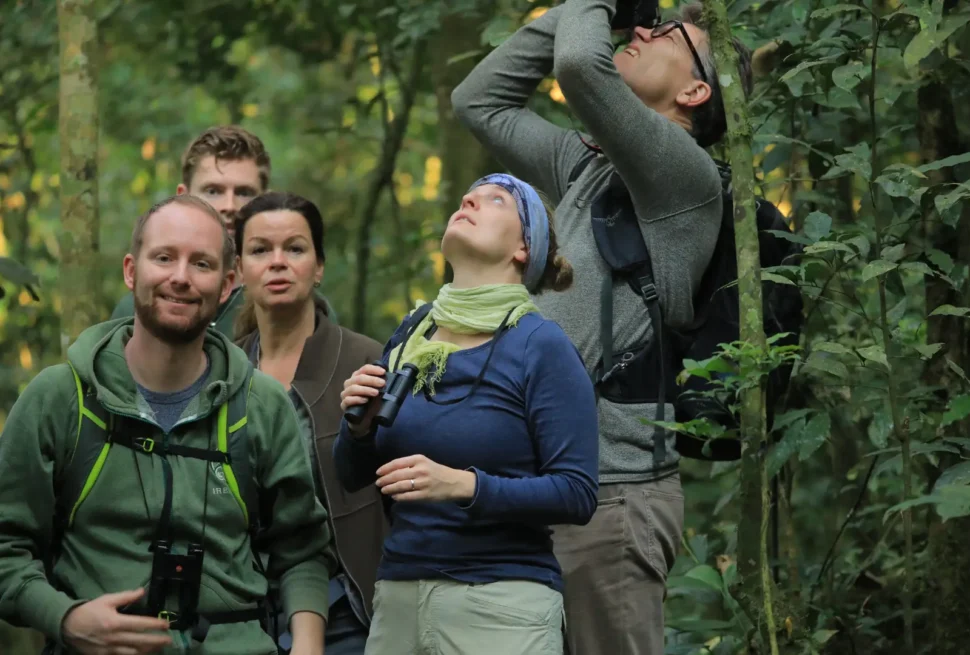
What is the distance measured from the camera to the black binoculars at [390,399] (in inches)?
120

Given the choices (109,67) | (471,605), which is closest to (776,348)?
(471,605)

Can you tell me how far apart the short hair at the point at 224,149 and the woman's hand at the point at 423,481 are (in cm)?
237

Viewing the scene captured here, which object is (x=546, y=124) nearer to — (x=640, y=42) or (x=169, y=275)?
(x=640, y=42)

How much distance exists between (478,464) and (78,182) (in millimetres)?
2575

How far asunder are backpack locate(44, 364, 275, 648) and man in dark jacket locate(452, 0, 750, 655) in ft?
2.97

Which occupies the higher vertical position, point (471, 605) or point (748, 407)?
point (748, 407)

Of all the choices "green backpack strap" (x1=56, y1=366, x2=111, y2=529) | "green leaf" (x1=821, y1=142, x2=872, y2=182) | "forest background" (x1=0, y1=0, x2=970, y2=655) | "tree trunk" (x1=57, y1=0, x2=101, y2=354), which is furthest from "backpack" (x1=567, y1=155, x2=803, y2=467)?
"tree trunk" (x1=57, y1=0, x2=101, y2=354)

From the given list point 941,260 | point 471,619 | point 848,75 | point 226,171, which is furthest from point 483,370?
point 226,171

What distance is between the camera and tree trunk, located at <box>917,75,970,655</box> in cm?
430

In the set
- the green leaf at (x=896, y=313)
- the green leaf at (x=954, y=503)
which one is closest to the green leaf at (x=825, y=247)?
the green leaf at (x=954, y=503)

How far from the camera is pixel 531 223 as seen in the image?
133 inches

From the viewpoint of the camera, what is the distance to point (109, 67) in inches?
434

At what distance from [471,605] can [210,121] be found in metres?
14.0

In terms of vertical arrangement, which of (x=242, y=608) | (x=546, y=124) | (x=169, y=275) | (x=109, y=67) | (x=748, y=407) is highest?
(x=109, y=67)
